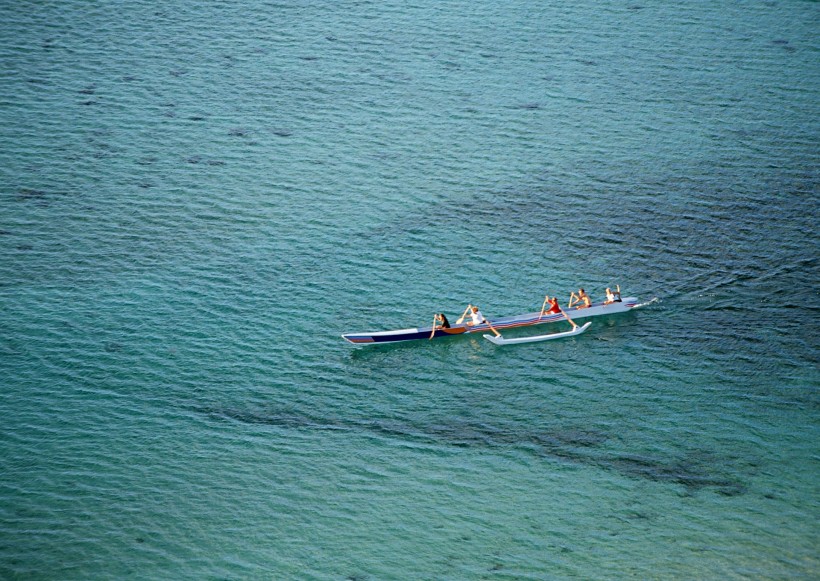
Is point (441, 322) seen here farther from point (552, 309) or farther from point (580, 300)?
point (580, 300)

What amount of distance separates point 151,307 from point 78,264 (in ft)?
25.3

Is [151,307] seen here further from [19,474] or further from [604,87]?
[604,87]

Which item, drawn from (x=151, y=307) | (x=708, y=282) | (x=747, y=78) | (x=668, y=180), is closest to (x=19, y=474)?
(x=151, y=307)

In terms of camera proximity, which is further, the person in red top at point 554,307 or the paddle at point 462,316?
the person in red top at point 554,307

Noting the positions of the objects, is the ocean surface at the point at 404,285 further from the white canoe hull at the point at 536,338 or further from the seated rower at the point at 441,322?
the seated rower at the point at 441,322

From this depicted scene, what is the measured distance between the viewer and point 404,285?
60750 mm

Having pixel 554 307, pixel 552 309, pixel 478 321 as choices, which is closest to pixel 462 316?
pixel 478 321

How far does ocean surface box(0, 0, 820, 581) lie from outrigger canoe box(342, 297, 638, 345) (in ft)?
2.36

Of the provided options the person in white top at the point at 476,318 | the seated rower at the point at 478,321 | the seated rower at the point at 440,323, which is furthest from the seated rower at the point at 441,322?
the person in white top at the point at 476,318

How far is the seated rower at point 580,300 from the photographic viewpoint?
189 ft

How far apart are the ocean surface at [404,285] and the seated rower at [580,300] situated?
1981 millimetres

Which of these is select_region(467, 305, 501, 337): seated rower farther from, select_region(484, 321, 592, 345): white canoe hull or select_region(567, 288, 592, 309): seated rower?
select_region(567, 288, 592, 309): seated rower

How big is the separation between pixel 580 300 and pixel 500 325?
5705 mm

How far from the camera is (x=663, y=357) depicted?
54.6 m
